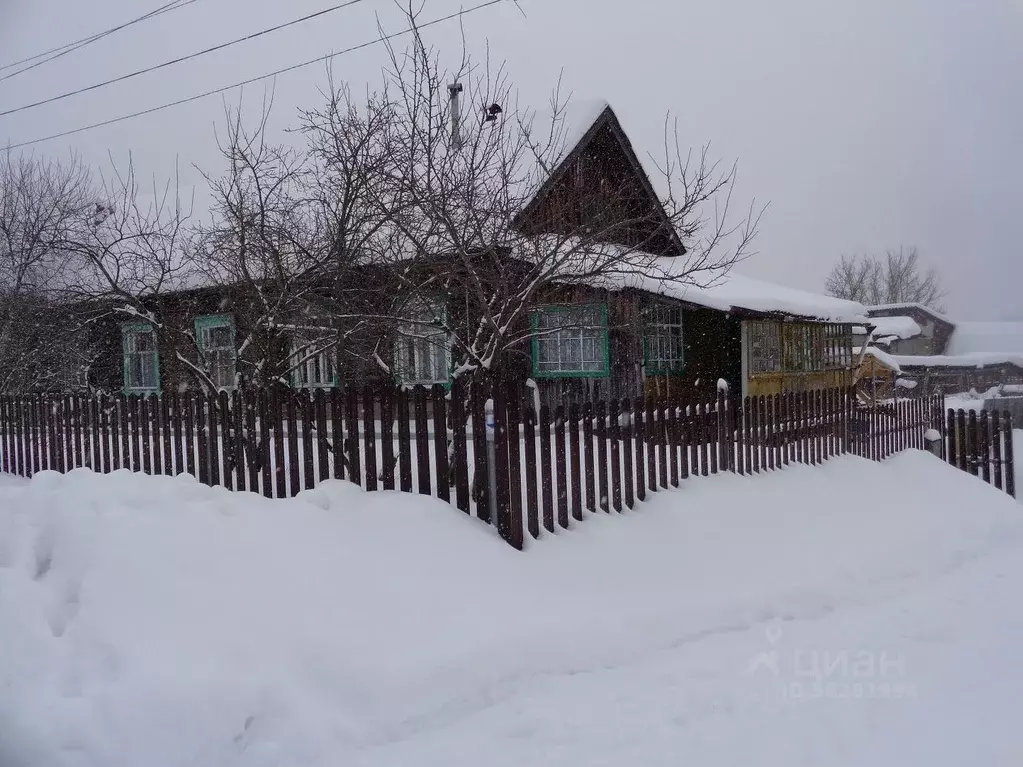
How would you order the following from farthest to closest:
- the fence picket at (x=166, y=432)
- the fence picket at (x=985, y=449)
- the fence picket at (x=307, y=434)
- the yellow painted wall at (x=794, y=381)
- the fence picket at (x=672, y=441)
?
the yellow painted wall at (x=794, y=381), the fence picket at (x=985, y=449), the fence picket at (x=166, y=432), the fence picket at (x=672, y=441), the fence picket at (x=307, y=434)

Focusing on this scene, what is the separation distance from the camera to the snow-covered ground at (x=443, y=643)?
10.6 ft

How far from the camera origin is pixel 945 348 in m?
56.1

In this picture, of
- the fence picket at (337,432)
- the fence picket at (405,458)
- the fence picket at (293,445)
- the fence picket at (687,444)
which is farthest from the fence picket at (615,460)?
the fence picket at (293,445)

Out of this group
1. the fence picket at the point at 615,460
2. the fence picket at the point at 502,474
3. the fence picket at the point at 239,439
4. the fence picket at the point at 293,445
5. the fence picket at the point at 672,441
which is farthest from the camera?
the fence picket at the point at 239,439

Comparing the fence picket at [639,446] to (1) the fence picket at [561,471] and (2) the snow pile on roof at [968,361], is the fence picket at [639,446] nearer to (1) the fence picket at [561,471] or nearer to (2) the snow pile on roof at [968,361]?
(1) the fence picket at [561,471]

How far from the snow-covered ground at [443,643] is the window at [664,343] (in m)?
8.78

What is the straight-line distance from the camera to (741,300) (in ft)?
45.1

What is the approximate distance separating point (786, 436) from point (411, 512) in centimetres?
459

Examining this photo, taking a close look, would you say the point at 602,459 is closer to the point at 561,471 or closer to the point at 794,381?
the point at 561,471

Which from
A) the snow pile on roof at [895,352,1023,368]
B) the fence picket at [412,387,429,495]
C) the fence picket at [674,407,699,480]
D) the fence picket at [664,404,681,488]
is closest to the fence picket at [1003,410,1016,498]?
the fence picket at [674,407,699,480]

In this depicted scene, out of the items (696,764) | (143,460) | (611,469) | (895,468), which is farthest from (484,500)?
(895,468)

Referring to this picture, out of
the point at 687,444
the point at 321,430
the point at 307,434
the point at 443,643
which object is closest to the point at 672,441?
the point at 687,444

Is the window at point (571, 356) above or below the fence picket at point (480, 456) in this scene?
above

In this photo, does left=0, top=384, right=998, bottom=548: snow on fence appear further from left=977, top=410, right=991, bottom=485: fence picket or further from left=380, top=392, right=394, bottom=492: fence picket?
left=977, top=410, right=991, bottom=485: fence picket
